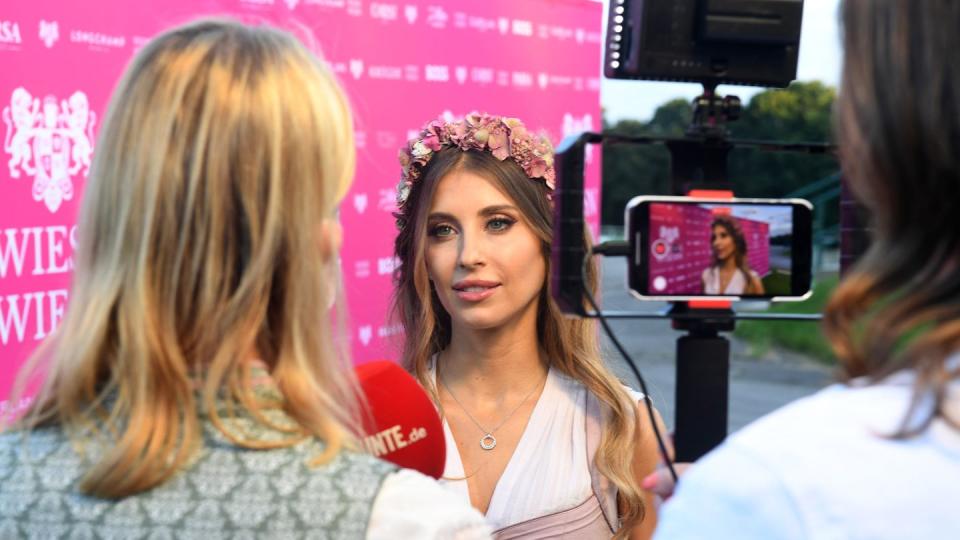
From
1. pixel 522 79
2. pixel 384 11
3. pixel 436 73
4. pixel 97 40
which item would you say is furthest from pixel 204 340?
pixel 522 79

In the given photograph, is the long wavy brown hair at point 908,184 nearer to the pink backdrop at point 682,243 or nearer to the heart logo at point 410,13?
the pink backdrop at point 682,243

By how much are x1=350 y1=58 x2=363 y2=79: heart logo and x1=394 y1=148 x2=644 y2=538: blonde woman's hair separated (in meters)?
0.66

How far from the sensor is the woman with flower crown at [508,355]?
6.70 feet

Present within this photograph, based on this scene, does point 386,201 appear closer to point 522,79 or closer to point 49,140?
point 522,79

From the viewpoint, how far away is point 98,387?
1057mm

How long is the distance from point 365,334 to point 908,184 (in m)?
2.16

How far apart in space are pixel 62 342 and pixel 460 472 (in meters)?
1.13

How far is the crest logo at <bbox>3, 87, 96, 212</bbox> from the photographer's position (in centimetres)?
212

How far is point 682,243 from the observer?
123 cm

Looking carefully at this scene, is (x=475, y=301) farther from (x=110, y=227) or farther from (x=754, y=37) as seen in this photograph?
(x=110, y=227)

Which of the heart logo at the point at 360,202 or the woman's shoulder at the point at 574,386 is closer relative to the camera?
the woman's shoulder at the point at 574,386

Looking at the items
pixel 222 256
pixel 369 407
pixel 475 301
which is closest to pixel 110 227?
pixel 222 256

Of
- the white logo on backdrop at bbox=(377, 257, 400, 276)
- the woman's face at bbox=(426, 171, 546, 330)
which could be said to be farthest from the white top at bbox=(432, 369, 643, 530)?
the white logo on backdrop at bbox=(377, 257, 400, 276)

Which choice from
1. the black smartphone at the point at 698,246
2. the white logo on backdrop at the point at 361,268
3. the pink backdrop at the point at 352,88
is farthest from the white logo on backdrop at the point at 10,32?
the black smartphone at the point at 698,246
